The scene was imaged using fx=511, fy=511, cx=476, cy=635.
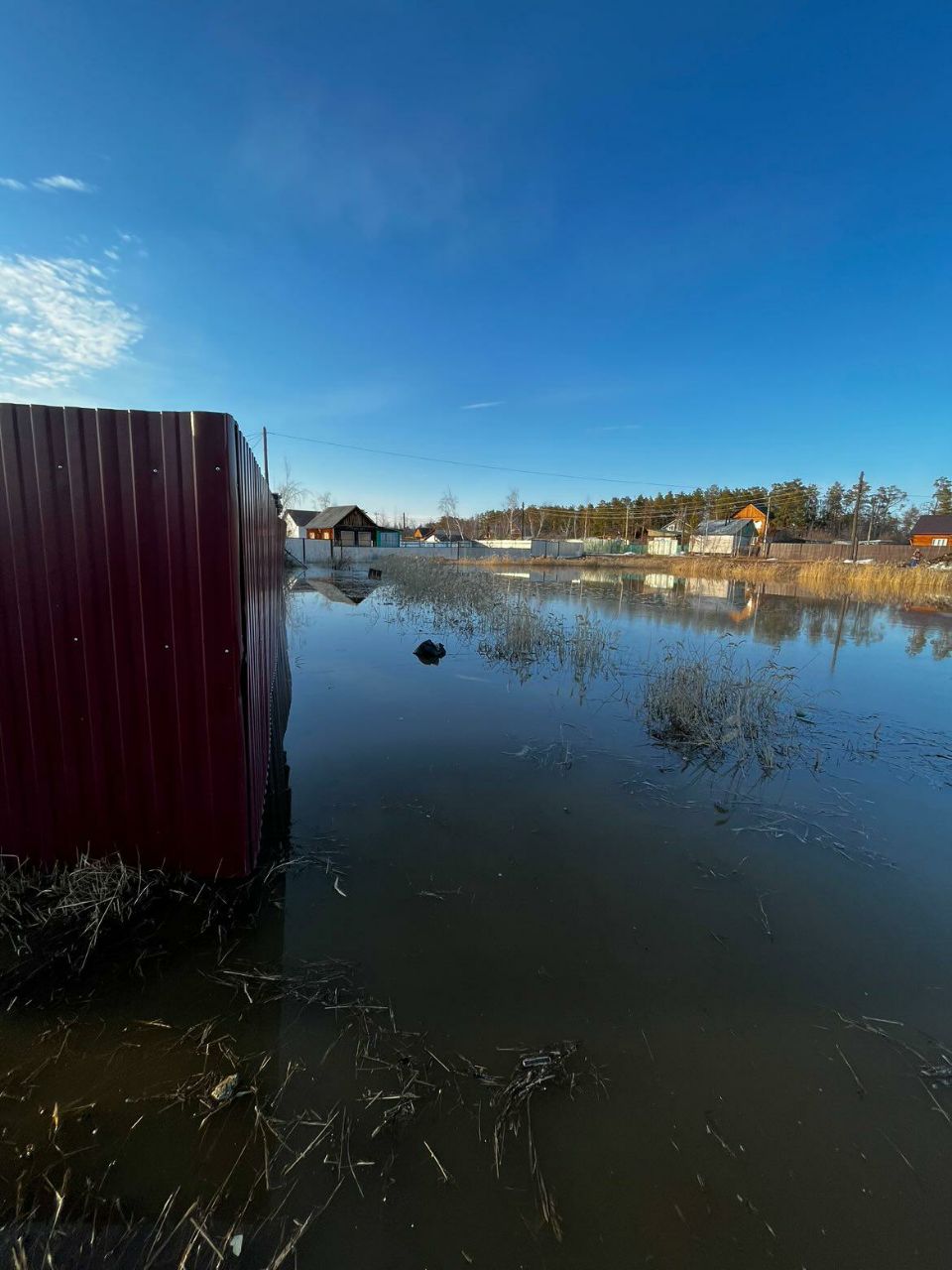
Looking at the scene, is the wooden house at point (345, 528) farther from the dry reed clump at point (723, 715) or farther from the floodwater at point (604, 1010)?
the floodwater at point (604, 1010)

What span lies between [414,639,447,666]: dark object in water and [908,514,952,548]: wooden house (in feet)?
203

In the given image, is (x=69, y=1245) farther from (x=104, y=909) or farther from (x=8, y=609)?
(x=8, y=609)

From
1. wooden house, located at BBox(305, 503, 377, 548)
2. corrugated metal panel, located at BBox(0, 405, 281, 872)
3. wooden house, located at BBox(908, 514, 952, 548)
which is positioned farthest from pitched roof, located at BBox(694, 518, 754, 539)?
corrugated metal panel, located at BBox(0, 405, 281, 872)

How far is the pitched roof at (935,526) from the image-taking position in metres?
52.6

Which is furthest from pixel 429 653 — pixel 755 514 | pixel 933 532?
pixel 755 514

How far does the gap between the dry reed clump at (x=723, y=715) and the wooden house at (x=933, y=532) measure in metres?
60.5

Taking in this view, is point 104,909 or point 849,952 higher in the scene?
point 104,909

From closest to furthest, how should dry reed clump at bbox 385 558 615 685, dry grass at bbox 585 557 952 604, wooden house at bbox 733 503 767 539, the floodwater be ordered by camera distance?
the floodwater
dry reed clump at bbox 385 558 615 685
dry grass at bbox 585 557 952 604
wooden house at bbox 733 503 767 539

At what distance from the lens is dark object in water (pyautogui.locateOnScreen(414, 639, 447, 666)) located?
9334mm

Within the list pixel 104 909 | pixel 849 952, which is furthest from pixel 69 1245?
pixel 849 952

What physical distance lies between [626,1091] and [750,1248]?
534 mm

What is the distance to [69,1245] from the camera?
1.46 meters

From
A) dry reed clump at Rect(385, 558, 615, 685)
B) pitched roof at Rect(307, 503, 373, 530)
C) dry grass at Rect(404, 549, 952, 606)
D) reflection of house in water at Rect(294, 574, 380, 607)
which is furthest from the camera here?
pitched roof at Rect(307, 503, 373, 530)

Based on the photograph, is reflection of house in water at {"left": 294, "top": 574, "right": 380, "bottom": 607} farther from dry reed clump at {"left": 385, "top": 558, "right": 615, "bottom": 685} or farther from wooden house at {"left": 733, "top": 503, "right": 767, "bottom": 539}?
wooden house at {"left": 733, "top": 503, "right": 767, "bottom": 539}
